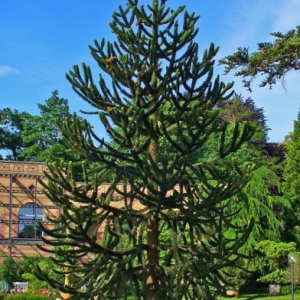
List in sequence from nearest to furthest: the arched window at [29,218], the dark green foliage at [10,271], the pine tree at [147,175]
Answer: the pine tree at [147,175], the dark green foliage at [10,271], the arched window at [29,218]

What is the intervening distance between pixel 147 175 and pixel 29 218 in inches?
1068

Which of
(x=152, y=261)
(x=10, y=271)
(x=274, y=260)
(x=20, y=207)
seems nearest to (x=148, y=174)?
(x=152, y=261)

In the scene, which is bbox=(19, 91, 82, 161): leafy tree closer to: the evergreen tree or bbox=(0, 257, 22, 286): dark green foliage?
bbox=(0, 257, 22, 286): dark green foliage

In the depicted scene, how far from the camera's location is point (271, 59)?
14.4 m

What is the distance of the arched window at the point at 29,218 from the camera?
111 ft

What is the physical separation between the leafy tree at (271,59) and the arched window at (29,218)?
71.2 ft

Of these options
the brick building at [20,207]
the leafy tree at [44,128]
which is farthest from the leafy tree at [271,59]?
the leafy tree at [44,128]

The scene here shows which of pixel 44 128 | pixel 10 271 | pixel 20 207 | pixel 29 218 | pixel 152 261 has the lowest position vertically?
pixel 10 271

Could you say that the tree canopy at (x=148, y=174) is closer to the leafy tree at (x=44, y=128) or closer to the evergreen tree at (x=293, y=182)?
the evergreen tree at (x=293, y=182)

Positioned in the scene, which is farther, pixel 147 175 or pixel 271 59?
pixel 271 59

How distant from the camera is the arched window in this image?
33688 mm

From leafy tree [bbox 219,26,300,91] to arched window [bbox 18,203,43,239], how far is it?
Result: 2171 centimetres

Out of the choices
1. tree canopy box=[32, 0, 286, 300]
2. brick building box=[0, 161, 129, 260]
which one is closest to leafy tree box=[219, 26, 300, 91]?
tree canopy box=[32, 0, 286, 300]

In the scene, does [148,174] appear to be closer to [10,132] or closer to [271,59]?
[271,59]
